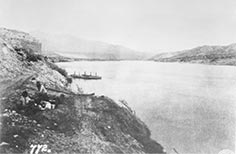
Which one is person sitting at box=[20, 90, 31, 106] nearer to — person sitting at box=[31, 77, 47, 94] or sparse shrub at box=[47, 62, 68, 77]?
person sitting at box=[31, 77, 47, 94]

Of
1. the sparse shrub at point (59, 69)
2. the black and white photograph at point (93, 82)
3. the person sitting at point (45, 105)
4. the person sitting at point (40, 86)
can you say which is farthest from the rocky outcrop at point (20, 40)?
the person sitting at point (45, 105)

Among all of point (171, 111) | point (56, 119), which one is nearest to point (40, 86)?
point (56, 119)

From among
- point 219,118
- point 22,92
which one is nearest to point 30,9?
point 22,92

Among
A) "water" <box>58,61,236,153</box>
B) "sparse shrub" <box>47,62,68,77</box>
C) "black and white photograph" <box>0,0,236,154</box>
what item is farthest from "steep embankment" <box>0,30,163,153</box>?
"water" <box>58,61,236,153</box>

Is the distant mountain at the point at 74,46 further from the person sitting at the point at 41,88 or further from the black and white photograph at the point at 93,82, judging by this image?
the person sitting at the point at 41,88

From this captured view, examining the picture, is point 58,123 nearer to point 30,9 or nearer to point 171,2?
point 30,9
